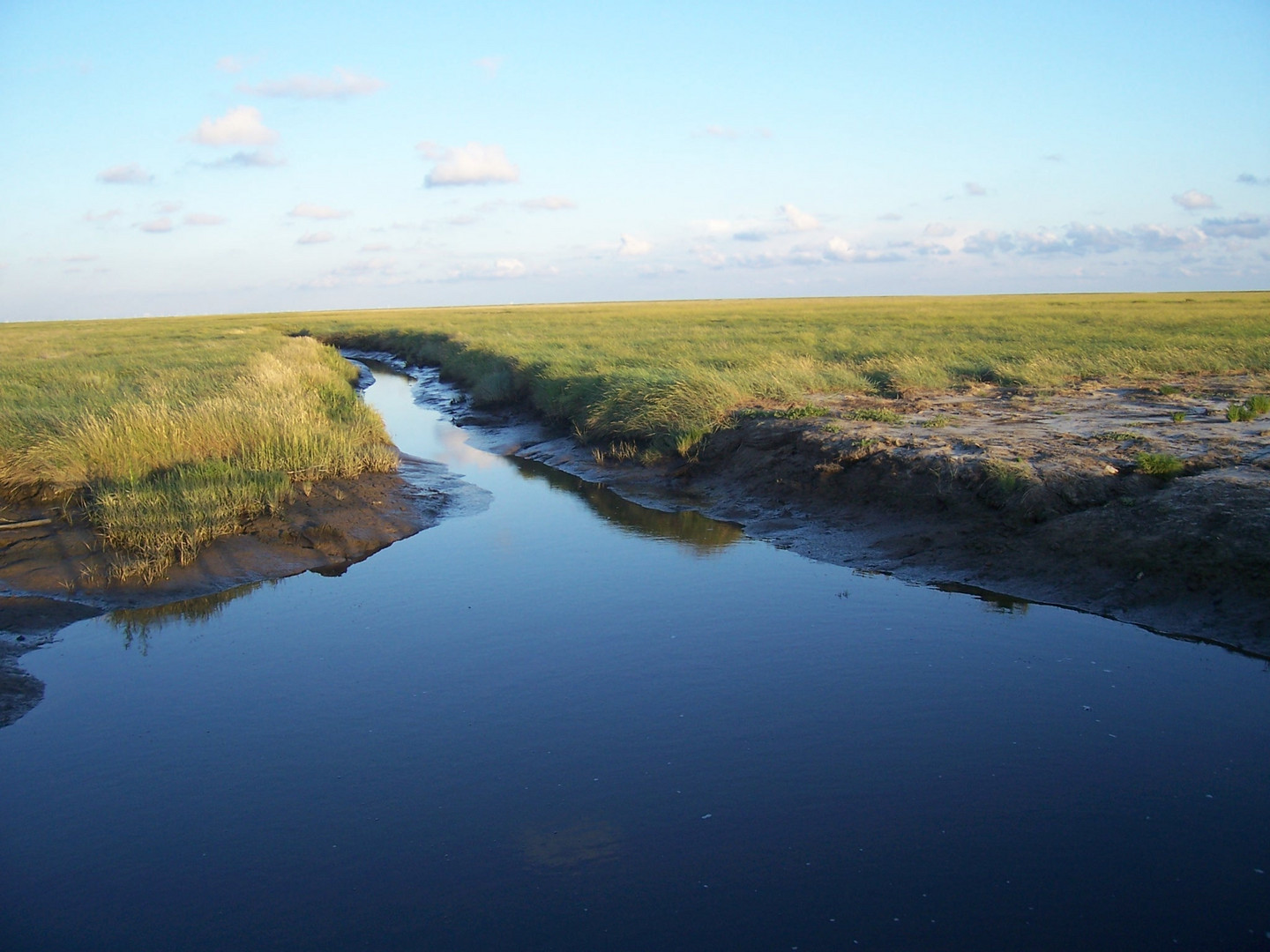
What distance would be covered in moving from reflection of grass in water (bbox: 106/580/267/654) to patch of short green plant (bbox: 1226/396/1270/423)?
11.3 metres

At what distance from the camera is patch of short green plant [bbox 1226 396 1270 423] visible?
10.6 meters

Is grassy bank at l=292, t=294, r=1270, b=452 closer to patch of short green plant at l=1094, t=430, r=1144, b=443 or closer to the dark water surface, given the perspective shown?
patch of short green plant at l=1094, t=430, r=1144, b=443

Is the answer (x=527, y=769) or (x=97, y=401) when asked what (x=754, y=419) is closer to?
(x=527, y=769)

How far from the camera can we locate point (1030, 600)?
7.38 m

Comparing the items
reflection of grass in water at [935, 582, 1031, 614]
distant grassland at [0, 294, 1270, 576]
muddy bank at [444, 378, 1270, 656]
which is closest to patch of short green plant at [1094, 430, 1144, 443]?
muddy bank at [444, 378, 1270, 656]

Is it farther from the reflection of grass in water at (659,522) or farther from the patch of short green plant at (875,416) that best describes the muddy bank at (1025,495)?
the reflection of grass in water at (659,522)

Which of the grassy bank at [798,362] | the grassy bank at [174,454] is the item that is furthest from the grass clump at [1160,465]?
the grassy bank at [174,454]

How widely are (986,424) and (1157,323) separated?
21.0 metres

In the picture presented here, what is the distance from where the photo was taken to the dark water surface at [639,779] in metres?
3.80

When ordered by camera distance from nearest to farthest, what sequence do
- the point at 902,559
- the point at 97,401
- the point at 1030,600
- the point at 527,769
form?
the point at 527,769 < the point at 1030,600 < the point at 902,559 < the point at 97,401

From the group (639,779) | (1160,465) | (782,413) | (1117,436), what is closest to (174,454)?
(639,779)

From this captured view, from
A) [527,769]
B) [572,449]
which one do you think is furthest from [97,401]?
[527,769]

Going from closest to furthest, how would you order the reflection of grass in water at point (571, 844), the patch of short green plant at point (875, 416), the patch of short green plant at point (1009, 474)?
the reflection of grass in water at point (571, 844) < the patch of short green plant at point (1009, 474) < the patch of short green plant at point (875, 416)

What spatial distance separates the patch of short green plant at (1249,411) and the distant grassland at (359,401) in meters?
4.21
